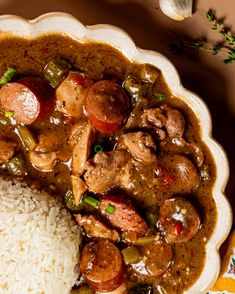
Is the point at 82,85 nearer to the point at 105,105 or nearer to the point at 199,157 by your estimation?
the point at 105,105

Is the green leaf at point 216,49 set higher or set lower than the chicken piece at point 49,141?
higher

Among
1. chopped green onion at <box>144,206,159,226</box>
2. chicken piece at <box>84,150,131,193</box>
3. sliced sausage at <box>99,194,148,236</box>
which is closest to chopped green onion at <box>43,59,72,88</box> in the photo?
chicken piece at <box>84,150,131,193</box>

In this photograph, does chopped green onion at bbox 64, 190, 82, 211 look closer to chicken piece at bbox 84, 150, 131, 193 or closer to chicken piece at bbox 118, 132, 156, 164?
chicken piece at bbox 84, 150, 131, 193

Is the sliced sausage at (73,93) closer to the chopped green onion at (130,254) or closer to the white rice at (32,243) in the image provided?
the white rice at (32,243)

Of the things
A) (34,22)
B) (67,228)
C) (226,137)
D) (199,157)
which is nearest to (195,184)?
(199,157)

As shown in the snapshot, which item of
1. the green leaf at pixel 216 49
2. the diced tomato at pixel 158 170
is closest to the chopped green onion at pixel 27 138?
the diced tomato at pixel 158 170

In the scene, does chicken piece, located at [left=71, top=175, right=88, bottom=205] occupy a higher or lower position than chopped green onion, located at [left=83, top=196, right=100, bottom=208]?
higher
